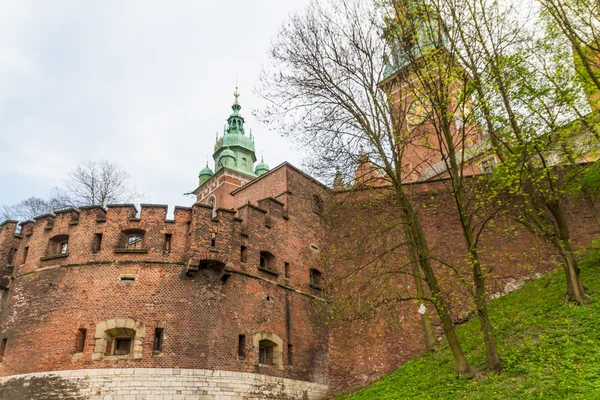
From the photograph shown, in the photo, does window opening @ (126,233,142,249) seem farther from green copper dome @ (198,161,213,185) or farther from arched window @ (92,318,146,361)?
green copper dome @ (198,161,213,185)

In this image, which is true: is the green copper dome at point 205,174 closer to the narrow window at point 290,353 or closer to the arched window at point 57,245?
the arched window at point 57,245

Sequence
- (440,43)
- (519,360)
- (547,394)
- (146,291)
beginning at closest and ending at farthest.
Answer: (547,394), (519,360), (440,43), (146,291)

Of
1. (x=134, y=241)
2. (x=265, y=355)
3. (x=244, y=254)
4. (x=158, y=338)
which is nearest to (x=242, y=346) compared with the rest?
(x=265, y=355)

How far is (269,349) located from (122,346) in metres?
4.90

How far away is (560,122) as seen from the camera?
507 inches

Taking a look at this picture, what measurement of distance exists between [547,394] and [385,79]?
28.9 ft

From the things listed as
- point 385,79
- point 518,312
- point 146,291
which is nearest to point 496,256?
point 518,312

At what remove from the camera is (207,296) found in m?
15.9

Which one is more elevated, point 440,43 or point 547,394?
point 440,43

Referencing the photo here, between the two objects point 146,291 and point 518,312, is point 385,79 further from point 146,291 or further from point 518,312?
point 146,291

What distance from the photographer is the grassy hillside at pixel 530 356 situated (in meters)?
10.1

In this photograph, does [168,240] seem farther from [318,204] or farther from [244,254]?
[318,204]

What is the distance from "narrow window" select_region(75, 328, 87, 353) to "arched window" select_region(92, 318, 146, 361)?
1.83ft

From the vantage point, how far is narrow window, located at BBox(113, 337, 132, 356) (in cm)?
1505
